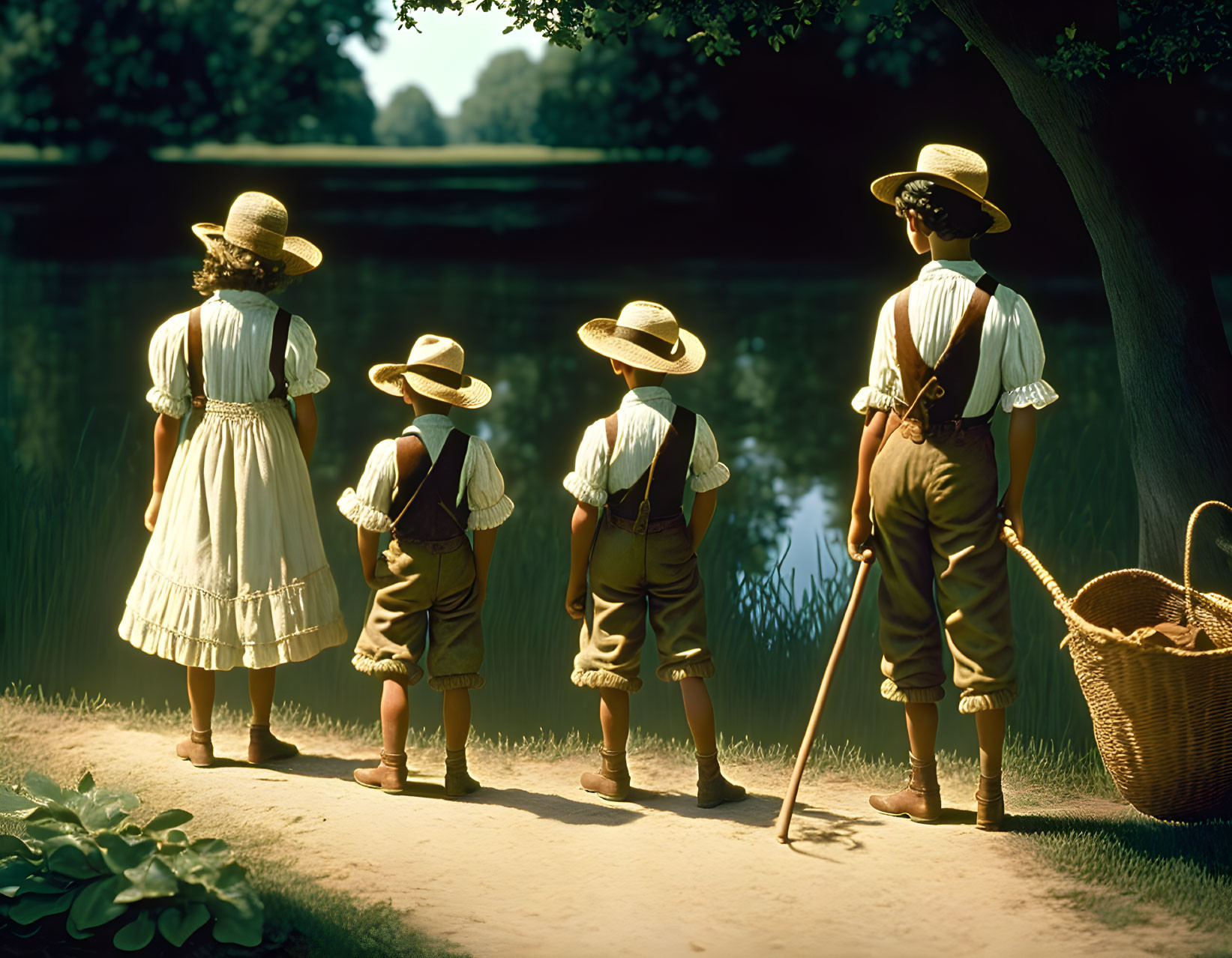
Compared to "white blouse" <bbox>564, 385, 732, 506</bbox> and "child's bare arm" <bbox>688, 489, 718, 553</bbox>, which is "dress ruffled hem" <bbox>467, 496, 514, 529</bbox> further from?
"child's bare arm" <bbox>688, 489, 718, 553</bbox>

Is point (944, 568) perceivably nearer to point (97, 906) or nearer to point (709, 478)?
point (709, 478)

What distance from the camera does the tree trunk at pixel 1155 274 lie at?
513 cm

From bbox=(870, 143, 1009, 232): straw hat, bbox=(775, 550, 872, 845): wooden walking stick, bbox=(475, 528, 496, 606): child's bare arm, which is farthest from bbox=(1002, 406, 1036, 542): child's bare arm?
bbox=(475, 528, 496, 606): child's bare arm

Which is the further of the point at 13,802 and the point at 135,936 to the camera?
the point at 13,802

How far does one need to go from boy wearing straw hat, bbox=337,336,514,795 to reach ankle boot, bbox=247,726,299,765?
54 cm

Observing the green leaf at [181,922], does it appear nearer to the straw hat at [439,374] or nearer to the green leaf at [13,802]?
the green leaf at [13,802]

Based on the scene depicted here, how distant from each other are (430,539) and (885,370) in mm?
1513

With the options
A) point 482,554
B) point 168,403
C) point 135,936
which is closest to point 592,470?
point 482,554

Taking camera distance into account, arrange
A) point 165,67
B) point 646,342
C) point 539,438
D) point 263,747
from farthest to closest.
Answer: point 165,67 → point 539,438 → point 263,747 → point 646,342

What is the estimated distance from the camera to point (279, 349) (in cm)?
485

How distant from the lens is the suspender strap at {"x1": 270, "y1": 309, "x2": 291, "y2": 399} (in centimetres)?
484

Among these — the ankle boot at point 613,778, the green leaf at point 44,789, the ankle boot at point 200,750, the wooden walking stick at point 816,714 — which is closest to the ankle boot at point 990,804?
the wooden walking stick at point 816,714

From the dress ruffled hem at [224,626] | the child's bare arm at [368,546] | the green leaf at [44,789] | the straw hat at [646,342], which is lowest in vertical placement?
the green leaf at [44,789]

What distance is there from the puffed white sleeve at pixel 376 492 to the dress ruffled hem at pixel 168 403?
762 millimetres
